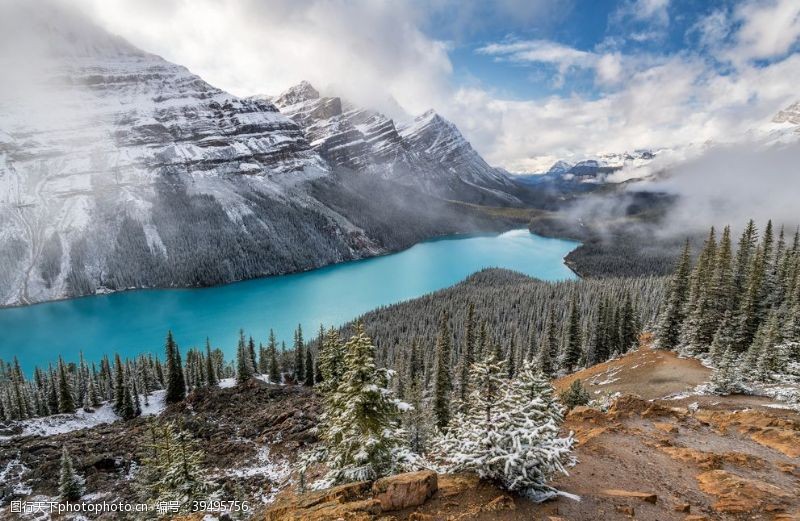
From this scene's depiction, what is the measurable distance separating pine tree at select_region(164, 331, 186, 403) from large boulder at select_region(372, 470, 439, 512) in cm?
5750

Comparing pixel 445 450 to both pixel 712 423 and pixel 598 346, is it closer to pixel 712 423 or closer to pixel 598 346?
pixel 712 423

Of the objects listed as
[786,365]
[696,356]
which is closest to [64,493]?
[786,365]

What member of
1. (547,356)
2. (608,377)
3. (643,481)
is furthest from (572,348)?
(643,481)

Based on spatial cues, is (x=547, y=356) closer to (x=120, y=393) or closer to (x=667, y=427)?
(x=667, y=427)

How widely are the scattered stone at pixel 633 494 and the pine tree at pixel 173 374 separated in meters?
61.1

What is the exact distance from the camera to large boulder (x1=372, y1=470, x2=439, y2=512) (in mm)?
11000

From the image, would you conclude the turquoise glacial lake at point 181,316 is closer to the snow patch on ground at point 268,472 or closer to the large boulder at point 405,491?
the snow patch on ground at point 268,472

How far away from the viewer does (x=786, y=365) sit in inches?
1113

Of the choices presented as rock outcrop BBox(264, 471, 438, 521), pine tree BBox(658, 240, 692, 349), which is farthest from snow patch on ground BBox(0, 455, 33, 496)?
pine tree BBox(658, 240, 692, 349)

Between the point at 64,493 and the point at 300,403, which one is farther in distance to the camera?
the point at 300,403

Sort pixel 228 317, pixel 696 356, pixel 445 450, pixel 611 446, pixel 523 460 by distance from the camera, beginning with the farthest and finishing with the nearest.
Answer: pixel 228 317
pixel 696 356
pixel 611 446
pixel 445 450
pixel 523 460

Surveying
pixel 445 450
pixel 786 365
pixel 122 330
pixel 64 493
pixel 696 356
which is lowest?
pixel 122 330

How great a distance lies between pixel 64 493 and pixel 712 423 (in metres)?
42.3

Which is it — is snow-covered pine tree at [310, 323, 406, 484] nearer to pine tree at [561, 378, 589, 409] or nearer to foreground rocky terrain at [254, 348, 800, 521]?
foreground rocky terrain at [254, 348, 800, 521]
